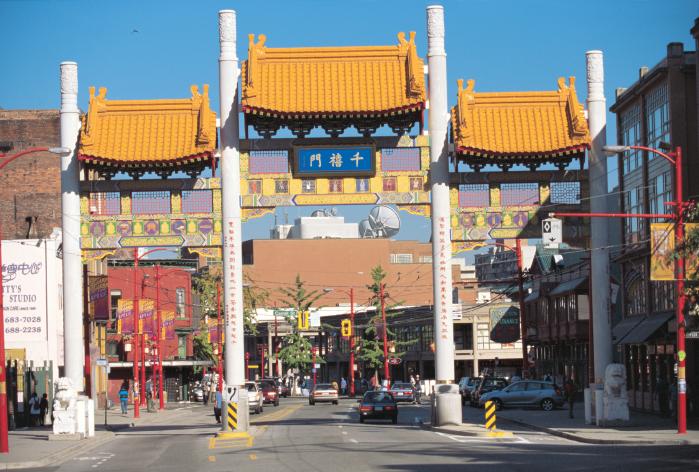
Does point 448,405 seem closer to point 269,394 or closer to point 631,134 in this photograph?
point 631,134

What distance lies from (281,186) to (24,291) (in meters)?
22.9

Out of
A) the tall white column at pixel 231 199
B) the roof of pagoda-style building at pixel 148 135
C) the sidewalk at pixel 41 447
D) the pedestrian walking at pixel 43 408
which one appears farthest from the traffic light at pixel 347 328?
the tall white column at pixel 231 199

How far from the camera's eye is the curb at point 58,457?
98.7 feet

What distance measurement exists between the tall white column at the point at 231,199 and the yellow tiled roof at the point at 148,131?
66 cm

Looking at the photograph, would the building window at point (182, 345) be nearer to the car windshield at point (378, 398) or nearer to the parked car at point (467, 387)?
the parked car at point (467, 387)

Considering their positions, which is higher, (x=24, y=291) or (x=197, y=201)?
(x=197, y=201)

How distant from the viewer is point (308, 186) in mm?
39594

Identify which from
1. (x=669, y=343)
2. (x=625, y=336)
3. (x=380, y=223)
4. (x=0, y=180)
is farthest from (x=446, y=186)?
(x=380, y=223)

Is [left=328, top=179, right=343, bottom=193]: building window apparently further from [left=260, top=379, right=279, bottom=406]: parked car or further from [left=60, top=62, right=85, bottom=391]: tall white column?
[left=260, top=379, right=279, bottom=406]: parked car

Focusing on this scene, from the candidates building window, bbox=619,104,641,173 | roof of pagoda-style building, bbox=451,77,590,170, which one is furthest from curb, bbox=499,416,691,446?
building window, bbox=619,104,641,173

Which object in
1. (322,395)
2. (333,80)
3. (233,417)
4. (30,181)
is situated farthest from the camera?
(322,395)

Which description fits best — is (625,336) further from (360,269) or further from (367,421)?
(360,269)

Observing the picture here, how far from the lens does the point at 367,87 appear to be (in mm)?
39719

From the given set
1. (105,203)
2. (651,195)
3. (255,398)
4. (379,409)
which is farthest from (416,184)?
(255,398)
